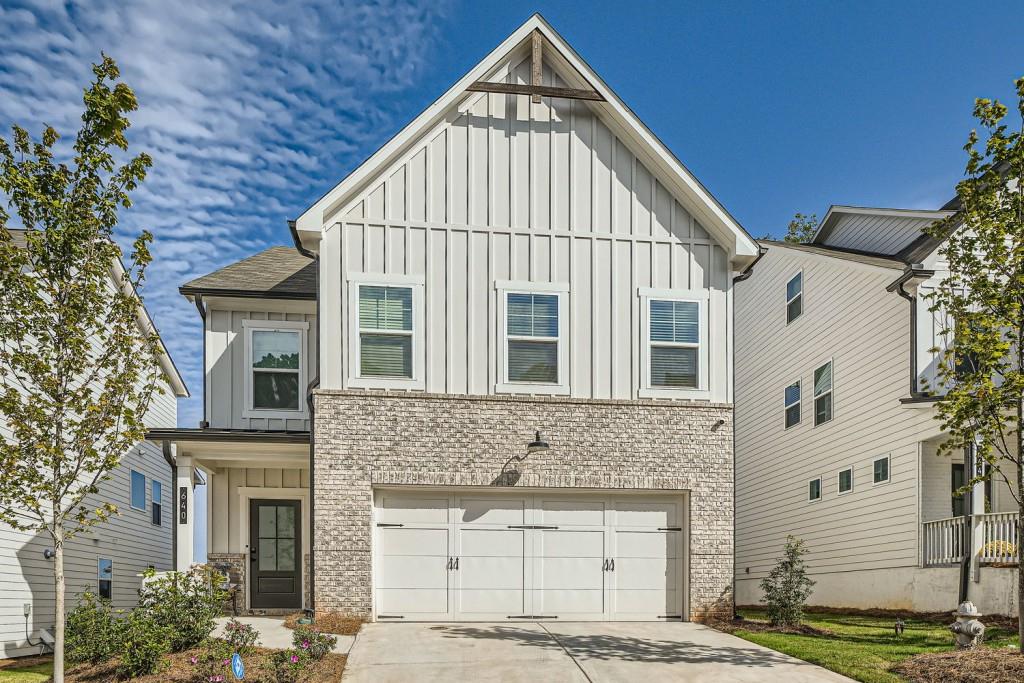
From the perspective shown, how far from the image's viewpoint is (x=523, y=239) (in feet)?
44.1

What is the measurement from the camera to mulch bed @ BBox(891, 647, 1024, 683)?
28.2 ft

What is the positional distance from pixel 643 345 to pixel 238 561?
790 centimetres

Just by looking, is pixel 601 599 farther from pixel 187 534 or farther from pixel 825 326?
pixel 825 326

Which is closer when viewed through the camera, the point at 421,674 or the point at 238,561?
the point at 421,674

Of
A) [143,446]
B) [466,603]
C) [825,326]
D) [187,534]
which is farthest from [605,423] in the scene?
[143,446]

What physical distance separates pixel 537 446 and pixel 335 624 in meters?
3.82

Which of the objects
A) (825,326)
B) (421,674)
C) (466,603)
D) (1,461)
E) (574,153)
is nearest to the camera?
(1,461)

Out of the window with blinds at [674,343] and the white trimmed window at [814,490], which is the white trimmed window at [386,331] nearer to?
the window with blinds at [674,343]

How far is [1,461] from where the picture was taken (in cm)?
824

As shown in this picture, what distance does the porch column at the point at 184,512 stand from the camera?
12.9 metres

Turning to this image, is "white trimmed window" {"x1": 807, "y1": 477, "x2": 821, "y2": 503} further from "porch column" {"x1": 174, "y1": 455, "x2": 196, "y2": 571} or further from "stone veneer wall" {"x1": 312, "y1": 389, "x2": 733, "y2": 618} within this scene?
"porch column" {"x1": 174, "y1": 455, "x2": 196, "y2": 571}

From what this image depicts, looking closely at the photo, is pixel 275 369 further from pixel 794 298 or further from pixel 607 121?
pixel 794 298

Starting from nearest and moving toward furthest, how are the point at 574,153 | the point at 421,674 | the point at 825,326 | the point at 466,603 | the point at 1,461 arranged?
1. the point at 1,461
2. the point at 421,674
3. the point at 466,603
4. the point at 574,153
5. the point at 825,326

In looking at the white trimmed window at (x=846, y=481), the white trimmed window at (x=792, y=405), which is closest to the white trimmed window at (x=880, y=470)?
the white trimmed window at (x=846, y=481)
